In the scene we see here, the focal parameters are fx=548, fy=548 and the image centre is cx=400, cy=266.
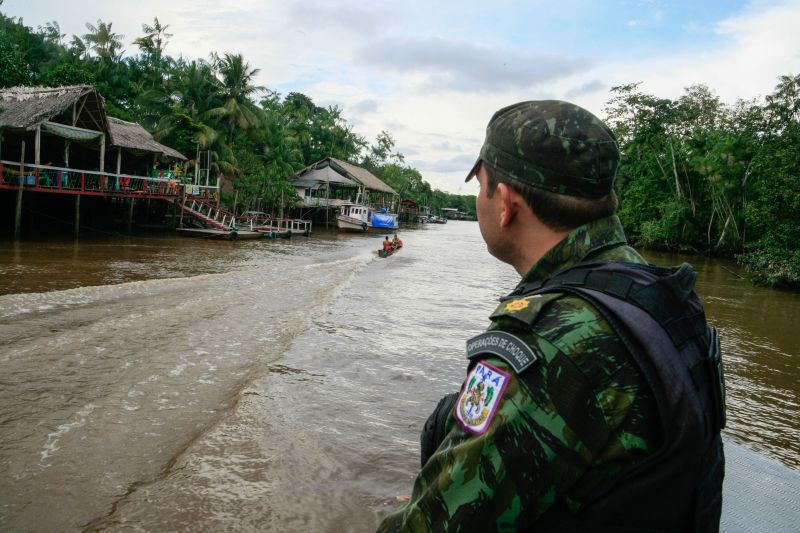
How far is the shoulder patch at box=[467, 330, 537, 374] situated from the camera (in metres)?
1.05

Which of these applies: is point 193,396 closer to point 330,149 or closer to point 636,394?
point 636,394

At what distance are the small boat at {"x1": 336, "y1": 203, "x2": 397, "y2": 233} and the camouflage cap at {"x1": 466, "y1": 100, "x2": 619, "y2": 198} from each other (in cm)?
3942

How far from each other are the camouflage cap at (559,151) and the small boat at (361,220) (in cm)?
3942

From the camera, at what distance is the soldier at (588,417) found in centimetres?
104

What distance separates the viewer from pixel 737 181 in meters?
28.9

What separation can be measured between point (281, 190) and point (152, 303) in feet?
91.7

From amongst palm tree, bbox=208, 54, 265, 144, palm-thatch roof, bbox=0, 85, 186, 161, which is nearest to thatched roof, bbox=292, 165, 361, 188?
palm tree, bbox=208, 54, 265, 144

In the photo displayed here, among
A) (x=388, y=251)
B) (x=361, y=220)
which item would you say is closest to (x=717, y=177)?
(x=388, y=251)

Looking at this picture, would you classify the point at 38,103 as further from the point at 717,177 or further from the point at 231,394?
the point at 717,177

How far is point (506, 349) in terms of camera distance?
3.58 feet

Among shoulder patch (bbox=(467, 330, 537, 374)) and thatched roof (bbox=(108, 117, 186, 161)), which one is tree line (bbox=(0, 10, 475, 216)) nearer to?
thatched roof (bbox=(108, 117, 186, 161))

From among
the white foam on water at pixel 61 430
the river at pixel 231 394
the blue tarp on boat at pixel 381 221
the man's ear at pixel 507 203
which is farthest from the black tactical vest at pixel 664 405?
the blue tarp on boat at pixel 381 221

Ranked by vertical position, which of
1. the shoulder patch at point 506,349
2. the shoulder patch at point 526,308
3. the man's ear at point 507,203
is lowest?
the shoulder patch at point 506,349

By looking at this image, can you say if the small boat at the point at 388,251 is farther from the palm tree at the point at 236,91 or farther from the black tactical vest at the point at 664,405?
the black tactical vest at the point at 664,405
